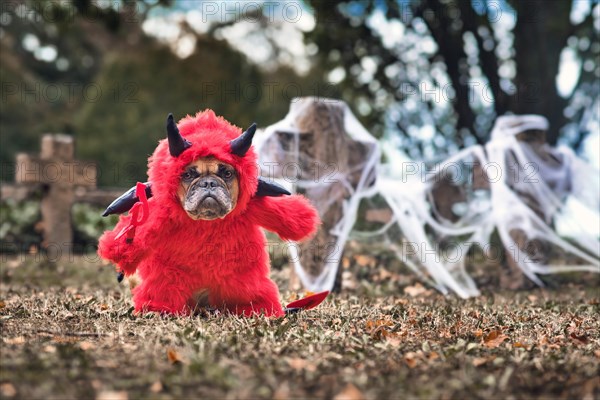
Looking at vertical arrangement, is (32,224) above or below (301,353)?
above

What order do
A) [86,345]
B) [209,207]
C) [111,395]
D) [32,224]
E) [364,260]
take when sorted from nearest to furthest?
[111,395], [86,345], [209,207], [364,260], [32,224]

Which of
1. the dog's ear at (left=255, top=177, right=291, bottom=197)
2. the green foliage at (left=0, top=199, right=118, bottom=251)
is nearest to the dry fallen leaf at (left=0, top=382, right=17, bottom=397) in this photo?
the dog's ear at (left=255, top=177, right=291, bottom=197)

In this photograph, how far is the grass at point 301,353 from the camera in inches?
110

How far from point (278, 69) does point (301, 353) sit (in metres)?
16.3

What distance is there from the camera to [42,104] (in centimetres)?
2056

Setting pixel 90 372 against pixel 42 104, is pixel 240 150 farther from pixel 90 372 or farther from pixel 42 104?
pixel 42 104

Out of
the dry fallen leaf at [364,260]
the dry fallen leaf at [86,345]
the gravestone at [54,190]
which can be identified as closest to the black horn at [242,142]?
the dry fallen leaf at [86,345]

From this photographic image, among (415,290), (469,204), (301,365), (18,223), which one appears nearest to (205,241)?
(301,365)

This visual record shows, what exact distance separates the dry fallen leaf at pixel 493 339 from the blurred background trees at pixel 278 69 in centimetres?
573

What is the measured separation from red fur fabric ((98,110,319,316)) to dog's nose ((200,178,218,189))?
155 mm

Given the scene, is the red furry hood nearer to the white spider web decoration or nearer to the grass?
the grass

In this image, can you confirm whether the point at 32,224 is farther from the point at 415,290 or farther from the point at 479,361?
the point at 479,361

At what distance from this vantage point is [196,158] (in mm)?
4277

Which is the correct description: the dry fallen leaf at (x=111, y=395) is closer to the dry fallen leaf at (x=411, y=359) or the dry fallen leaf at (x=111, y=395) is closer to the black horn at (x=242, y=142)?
the dry fallen leaf at (x=411, y=359)
